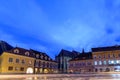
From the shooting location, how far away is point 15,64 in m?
46.9

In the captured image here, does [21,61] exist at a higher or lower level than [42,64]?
higher

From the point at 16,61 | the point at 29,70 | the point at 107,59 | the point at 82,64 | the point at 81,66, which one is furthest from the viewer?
the point at 81,66

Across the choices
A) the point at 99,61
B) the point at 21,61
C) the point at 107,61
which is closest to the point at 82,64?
the point at 99,61

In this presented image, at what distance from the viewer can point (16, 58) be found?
47.7 meters

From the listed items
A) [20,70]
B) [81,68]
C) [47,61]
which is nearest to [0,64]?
[20,70]

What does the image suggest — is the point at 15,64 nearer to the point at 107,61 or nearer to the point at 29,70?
the point at 29,70

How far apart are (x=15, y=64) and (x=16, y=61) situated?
1046 millimetres

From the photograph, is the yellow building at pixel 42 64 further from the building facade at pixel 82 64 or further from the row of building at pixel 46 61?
the building facade at pixel 82 64

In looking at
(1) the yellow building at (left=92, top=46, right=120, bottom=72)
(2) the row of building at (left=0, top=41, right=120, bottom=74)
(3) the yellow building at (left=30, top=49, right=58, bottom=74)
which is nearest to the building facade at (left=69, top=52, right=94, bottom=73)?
(2) the row of building at (left=0, top=41, right=120, bottom=74)

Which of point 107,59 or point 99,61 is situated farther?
point 99,61

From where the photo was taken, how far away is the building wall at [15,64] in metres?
44.1

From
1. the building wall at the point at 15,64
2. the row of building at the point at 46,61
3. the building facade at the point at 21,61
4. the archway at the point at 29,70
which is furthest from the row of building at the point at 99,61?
the archway at the point at 29,70

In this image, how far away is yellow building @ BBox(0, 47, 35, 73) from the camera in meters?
44.3

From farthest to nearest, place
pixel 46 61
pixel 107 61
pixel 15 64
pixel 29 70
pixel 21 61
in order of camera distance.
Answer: pixel 46 61
pixel 107 61
pixel 29 70
pixel 21 61
pixel 15 64
